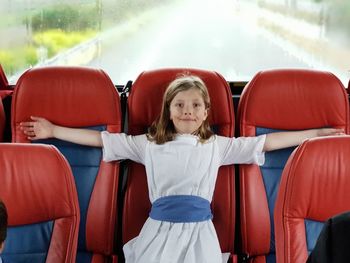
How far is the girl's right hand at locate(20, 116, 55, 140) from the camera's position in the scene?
7.55 ft

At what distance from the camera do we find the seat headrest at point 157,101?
2.39 m

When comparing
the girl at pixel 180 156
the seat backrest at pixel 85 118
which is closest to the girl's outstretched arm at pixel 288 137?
the girl at pixel 180 156

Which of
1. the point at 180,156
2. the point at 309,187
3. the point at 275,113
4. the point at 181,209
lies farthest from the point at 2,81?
the point at 309,187

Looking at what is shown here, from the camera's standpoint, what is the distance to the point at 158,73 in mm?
2414

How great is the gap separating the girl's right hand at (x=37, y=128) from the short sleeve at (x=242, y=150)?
70cm

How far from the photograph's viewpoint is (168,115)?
232 centimetres

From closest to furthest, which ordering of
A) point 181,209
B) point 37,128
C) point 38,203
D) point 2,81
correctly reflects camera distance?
point 38,203 < point 181,209 < point 37,128 < point 2,81

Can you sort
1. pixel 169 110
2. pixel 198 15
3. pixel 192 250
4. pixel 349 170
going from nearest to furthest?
pixel 349 170
pixel 192 250
pixel 169 110
pixel 198 15

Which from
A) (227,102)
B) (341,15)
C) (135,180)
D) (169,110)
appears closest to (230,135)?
(227,102)

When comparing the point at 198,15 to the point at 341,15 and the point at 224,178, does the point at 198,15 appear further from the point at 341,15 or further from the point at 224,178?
the point at 224,178

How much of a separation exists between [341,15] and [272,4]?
1.34ft

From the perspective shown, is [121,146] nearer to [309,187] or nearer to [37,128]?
[37,128]

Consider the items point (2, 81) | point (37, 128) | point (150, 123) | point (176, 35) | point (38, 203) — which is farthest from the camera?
point (176, 35)

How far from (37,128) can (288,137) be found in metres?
1.03
